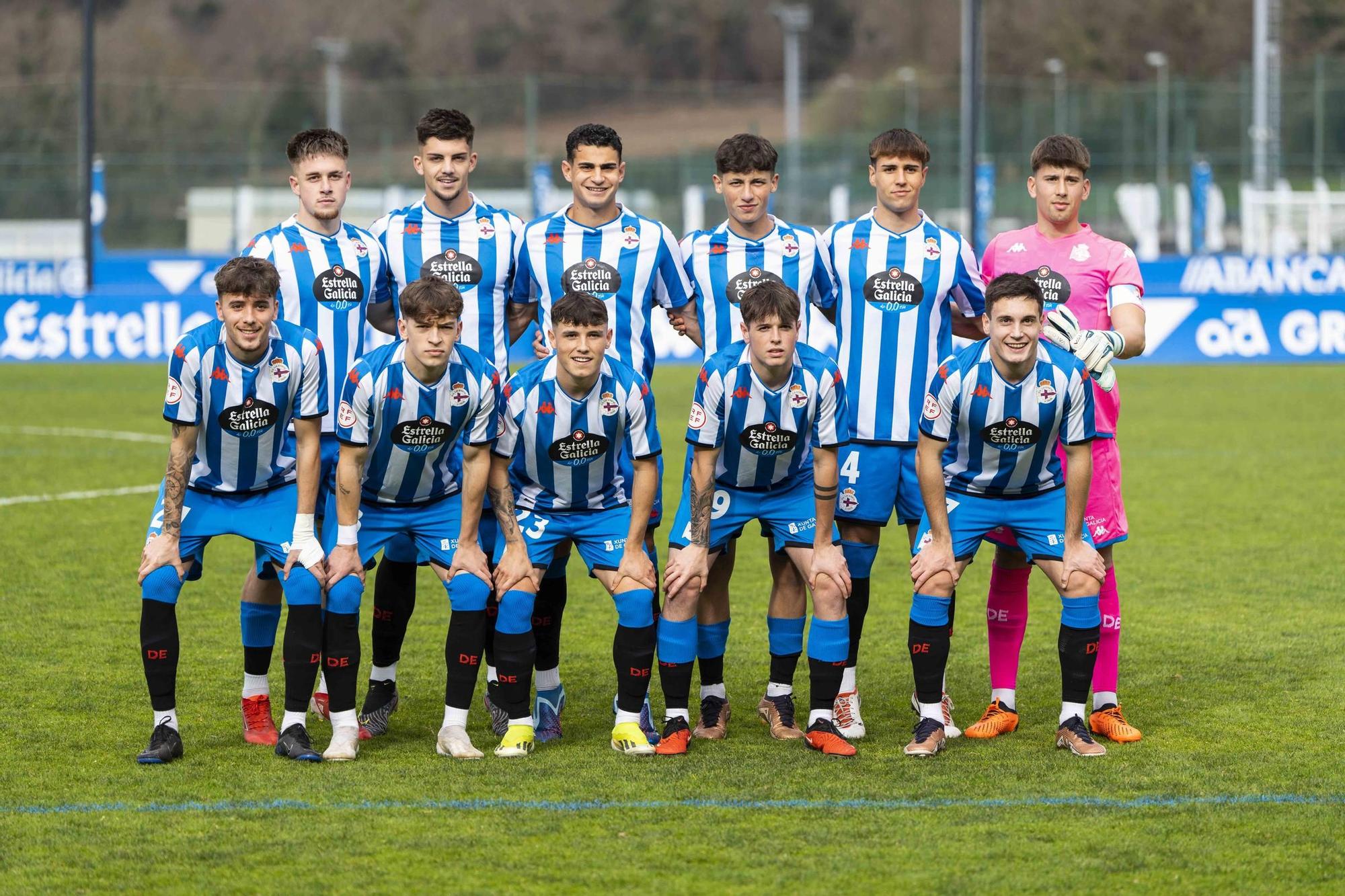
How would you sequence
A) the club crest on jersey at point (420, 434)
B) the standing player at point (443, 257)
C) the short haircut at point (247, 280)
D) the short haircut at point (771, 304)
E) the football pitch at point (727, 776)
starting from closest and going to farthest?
1. the football pitch at point (727, 776)
2. the short haircut at point (247, 280)
3. the short haircut at point (771, 304)
4. the club crest on jersey at point (420, 434)
5. the standing player at point (443, 257)

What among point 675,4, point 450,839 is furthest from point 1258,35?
point 675,4

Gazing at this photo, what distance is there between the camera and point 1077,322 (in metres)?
5.62

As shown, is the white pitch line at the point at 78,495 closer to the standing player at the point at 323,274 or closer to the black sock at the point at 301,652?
the standing player at the point at 323,274

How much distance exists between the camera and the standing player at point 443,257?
19.1ft

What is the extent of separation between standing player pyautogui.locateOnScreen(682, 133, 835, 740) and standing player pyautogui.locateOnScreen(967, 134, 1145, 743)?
66cm

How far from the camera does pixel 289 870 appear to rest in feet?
13.7

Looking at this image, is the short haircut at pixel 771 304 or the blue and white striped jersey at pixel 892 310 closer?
the short haircut at pixel 771 304

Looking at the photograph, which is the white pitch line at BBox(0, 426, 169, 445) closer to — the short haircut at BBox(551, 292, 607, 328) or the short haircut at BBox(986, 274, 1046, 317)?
the short haircut at BBox(551, 292, 607, 328)

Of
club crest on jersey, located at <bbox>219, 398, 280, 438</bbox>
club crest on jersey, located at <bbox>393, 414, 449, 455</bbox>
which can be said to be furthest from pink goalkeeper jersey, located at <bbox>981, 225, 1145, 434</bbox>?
club crest on jersey, located at <bbox>219, 398, 280, 438</bbox>

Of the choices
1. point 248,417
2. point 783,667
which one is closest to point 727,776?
point 783,667

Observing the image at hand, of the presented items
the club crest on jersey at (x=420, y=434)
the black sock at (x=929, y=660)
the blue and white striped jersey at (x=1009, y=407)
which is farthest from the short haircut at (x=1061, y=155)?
the club crest on jersey at (x=420, y=434)

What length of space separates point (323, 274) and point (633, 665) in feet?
5.73

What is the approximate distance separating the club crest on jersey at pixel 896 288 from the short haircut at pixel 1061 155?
0.55 m

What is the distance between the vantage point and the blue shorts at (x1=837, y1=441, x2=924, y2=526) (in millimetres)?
5758
